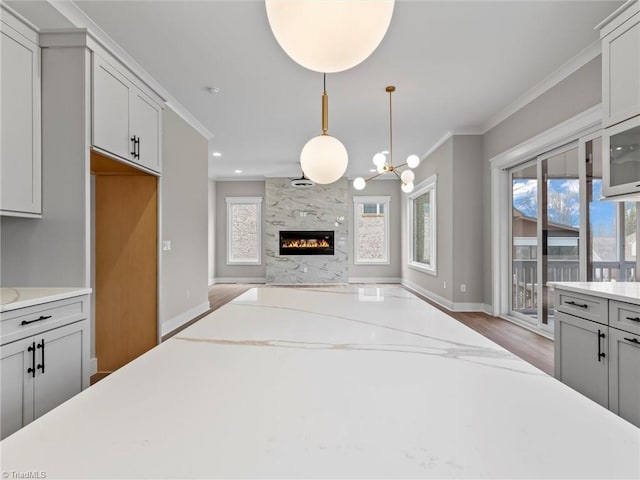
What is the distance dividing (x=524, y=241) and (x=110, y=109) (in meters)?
4.56

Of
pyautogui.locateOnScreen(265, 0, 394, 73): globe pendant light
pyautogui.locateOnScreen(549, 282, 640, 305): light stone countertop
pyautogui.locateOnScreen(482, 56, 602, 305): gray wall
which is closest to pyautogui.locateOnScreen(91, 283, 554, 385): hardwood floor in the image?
pyautogui.locateOnScreen(482, 56, 602, 305): gray wall

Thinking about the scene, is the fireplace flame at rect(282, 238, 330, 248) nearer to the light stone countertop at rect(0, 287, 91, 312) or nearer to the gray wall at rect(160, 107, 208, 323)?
the gray wall at rect(160, 107, 208, 323)

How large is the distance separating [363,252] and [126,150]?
265 inches

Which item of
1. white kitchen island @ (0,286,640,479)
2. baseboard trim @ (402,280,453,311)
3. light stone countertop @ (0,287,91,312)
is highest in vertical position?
light stone countertop @ (0,287,91,312)

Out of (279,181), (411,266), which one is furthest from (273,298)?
(279,181)

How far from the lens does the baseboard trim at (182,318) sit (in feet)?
12.4

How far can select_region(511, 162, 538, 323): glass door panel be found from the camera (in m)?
4.15

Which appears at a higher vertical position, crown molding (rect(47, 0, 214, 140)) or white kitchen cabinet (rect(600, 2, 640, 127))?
→ crown molding (rect(47, 0, 214, 140))

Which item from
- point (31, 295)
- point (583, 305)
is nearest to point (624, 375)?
point (583, 305)

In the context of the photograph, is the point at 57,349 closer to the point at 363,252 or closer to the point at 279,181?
the point at 279,181

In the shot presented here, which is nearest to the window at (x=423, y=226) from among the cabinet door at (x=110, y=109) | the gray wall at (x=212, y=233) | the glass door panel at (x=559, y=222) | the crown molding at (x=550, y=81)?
the crown molding at (x=550, y=81)

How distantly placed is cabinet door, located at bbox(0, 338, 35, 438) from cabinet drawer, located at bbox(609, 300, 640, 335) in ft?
9.85

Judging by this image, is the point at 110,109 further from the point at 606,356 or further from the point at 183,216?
the point at 606,356

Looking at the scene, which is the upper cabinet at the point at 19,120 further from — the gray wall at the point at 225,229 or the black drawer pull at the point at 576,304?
the gray wall at the point at 225,229
